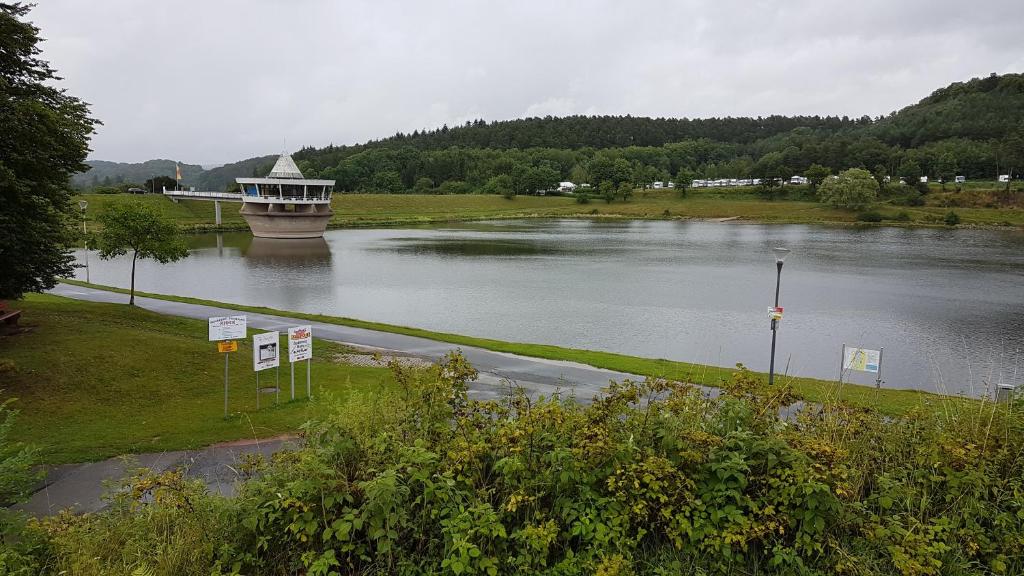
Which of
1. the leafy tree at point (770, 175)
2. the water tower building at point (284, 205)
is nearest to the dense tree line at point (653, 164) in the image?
the leafy tree at point (770, 175)

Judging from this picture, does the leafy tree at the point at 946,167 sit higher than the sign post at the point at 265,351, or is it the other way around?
the leafy tree at the point at 946,167

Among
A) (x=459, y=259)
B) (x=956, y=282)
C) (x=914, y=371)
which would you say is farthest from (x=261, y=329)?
(x=956, y=282)

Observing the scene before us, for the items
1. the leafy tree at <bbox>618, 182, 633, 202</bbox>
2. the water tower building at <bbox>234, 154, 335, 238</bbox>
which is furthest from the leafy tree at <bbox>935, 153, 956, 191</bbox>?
the water tower building at <bbox>234, 154, 335, 238</bbox>

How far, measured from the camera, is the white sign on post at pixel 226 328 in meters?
13.4

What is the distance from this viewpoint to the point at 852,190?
9850 cm

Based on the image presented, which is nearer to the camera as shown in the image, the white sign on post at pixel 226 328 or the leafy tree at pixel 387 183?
the white sign on post at pixel 226 328

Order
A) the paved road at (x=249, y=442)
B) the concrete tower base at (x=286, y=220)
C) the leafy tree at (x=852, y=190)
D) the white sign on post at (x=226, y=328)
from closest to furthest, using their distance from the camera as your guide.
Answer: the paved road at (x=249, y=442) < the white sign on post at (x=226, y=328) < the concrete tower base at (x=286, y=220) < the leafy tree at (x=852, y=190)

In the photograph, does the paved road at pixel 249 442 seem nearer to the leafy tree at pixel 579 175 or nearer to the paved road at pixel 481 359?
the paved road at pixel 481 359

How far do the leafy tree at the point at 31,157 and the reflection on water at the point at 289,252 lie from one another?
32308 millimetres

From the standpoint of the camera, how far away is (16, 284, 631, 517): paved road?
8.90 metres

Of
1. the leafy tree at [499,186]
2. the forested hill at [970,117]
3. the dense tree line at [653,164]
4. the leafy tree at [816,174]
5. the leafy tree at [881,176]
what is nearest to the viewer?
the leafy tree at [881,176]

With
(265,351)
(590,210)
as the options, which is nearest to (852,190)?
(590,210)

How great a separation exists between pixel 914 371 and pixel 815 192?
344ft

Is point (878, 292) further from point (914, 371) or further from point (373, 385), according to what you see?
point (373, 385)
